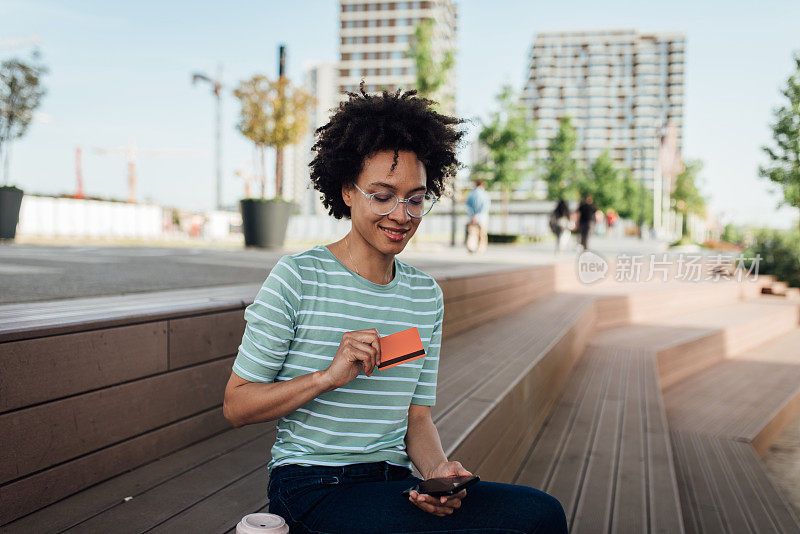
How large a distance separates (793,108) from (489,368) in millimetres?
14591

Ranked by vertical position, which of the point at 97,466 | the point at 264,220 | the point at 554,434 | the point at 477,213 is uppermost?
the point at 477,213

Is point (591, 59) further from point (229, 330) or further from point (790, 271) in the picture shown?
point (229, 330)

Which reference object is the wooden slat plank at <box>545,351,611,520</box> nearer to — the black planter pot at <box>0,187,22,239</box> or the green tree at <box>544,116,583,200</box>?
the black planter pot at <box>0,187,22,239</box>

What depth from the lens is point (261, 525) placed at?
1.21 meters

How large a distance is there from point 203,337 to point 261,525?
130cm

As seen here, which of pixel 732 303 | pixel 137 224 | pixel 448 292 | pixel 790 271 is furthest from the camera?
pixel 137 224

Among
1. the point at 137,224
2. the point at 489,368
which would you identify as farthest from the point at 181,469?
the point at 137,224

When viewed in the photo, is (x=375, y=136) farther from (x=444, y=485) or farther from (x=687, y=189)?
(x=687, y=189)

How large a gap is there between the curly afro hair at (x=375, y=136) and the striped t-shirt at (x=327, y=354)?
0.24 m

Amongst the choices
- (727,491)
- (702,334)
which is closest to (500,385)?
(727,491)

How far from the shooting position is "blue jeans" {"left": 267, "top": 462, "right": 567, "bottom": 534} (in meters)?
1.29

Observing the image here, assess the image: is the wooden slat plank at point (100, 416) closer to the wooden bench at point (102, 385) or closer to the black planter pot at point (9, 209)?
the wooden bench at point (102, 385)

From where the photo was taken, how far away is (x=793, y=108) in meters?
14.4

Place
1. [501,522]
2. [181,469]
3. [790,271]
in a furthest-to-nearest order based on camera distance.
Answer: [790,271] → [181,469] → [501,522]
